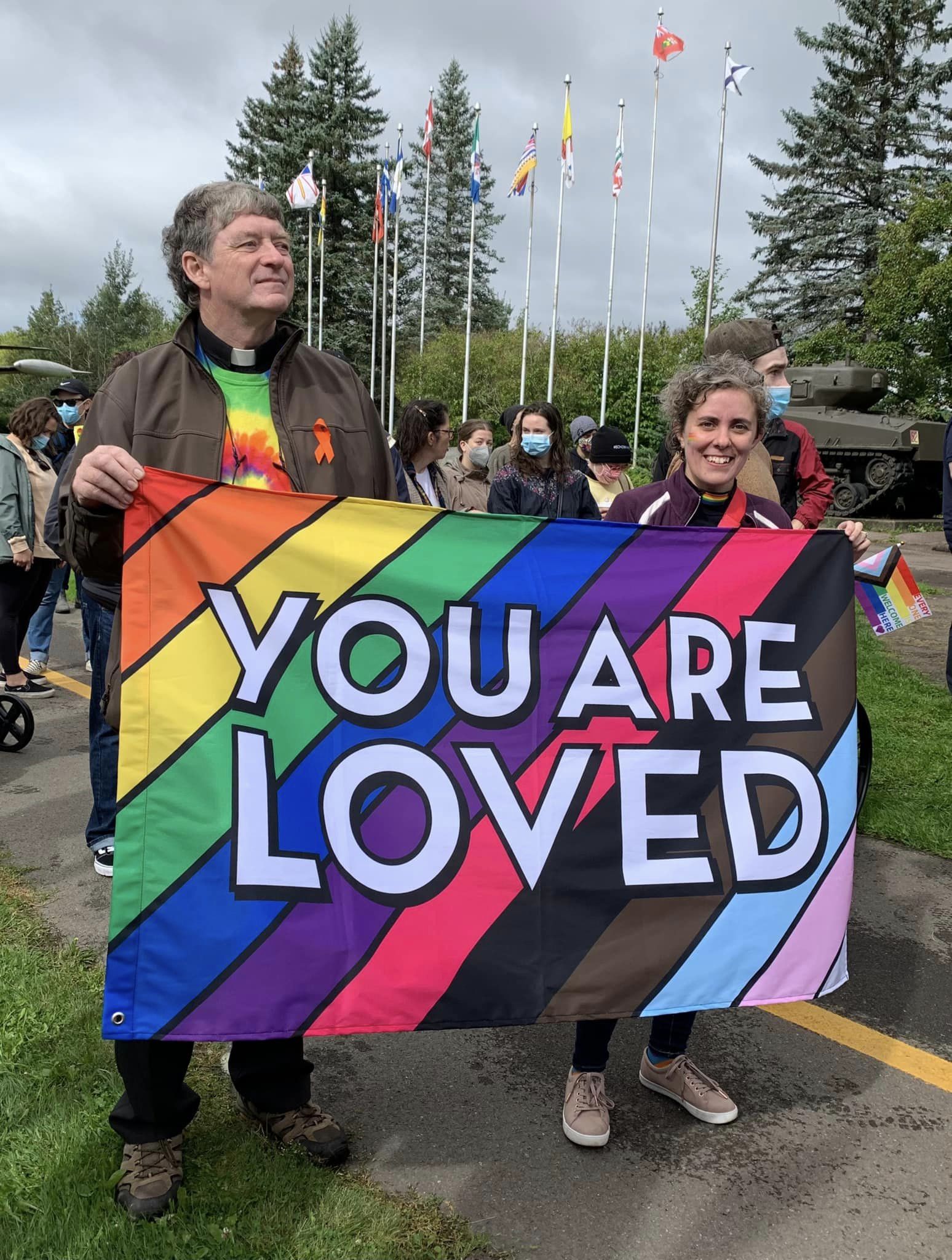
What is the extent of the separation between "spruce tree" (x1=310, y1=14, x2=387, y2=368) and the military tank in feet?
112

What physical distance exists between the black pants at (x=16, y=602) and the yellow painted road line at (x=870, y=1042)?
5279mm

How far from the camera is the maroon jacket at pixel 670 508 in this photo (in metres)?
2.90

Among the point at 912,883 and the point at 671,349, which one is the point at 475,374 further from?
the point at 912,883

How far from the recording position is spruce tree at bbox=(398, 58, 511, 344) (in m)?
59.2

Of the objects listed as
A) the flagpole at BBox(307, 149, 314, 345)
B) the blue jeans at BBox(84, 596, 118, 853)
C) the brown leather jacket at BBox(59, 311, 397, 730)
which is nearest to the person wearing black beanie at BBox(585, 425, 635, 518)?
the blue jeans at BBox(84, 596, 118, 853)

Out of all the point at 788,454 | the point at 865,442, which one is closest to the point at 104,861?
the point at 788,454

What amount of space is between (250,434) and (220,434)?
0.09 meters

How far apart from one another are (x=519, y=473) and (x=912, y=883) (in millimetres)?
2804

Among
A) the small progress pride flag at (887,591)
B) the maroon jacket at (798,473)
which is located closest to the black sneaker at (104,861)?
the small progress pride flag at (887,591)

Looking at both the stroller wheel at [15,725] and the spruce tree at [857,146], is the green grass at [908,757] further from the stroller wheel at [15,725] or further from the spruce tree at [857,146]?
the spruce tree at [857,146]

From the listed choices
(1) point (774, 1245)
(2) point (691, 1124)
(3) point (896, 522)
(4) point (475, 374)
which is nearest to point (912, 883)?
(2) point (691, 1124)

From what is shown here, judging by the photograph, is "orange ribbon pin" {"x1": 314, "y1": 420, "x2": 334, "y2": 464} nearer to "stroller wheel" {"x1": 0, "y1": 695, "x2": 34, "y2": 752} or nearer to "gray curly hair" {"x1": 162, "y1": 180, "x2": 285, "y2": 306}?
"gray curly hair" {"x1": 162, "y1": 180, "x2": 285, "y2": 306}

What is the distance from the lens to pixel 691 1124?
277cm

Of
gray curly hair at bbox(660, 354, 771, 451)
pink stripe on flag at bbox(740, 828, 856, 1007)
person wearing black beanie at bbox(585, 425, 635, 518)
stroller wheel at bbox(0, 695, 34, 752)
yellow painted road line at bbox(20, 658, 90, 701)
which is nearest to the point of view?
pink stripe on flag at bbox(740, 828, 856, 1007)
